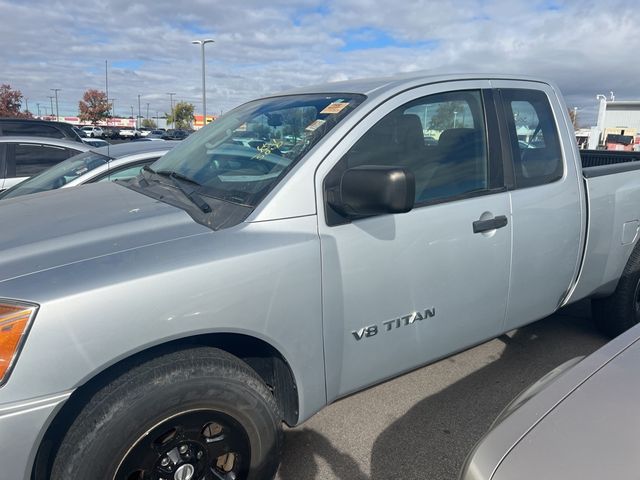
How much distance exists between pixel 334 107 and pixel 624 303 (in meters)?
2.62

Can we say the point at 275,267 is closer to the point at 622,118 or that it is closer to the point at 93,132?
the point at 622,118

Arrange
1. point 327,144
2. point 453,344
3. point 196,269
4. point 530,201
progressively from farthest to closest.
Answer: point 530,201 < point 453,344 < point 327,144 < point 196,269

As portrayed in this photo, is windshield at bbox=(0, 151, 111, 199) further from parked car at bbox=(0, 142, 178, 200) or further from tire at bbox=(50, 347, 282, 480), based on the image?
tire at bbox=(50, 347, 282, 480)

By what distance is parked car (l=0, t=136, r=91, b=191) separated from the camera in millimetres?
5902

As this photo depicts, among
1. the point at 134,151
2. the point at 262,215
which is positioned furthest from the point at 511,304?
the point at 134,151

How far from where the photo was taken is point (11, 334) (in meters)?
1.53

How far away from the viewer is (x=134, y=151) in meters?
4.65

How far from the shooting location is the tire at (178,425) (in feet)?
5.48

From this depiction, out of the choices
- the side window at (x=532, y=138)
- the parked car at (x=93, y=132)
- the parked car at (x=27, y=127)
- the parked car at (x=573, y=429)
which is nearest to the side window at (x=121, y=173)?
the side window at (x=532, y=138)

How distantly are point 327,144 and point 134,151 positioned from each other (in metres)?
3.03

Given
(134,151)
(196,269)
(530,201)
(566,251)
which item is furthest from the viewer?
(134,151)

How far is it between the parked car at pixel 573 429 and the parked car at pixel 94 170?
11.8 ft

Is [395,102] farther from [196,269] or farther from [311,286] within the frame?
→ [196,269]

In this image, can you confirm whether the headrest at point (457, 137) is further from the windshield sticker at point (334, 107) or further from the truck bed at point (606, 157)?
the truck bed at point (606, 157)
